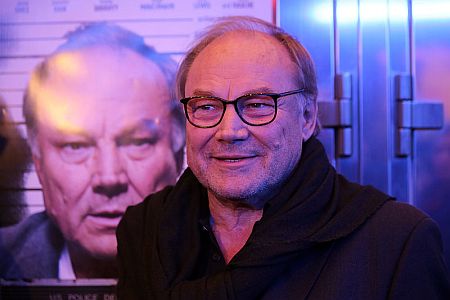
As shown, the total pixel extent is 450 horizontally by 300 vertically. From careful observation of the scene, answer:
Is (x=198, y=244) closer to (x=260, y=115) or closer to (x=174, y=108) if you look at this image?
(x=260, y=115)

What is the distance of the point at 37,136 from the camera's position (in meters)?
1.41

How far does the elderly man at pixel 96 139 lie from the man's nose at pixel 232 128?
16.5 inches

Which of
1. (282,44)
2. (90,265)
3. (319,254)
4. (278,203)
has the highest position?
(282,44)

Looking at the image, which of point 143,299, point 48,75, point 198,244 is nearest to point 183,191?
point 198,244

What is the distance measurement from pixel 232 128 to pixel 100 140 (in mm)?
528

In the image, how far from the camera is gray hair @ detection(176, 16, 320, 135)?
1.05m

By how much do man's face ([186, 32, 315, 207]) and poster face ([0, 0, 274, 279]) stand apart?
35 cm

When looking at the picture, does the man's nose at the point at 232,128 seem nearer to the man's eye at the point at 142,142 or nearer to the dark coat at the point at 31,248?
the man's eye at the point at 142,142

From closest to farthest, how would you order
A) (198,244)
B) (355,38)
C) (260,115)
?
(260,115), (198,244), (355,38)

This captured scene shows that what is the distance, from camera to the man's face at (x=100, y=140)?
4.51 ft

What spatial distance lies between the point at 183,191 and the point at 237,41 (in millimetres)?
379

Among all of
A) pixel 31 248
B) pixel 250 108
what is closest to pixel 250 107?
pixel 250 108

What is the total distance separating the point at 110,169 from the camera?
4.52ft

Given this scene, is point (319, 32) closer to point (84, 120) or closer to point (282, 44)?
point (282, 44)
